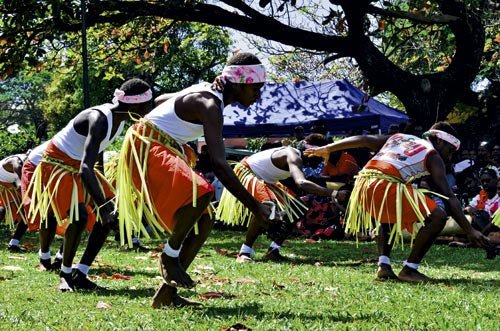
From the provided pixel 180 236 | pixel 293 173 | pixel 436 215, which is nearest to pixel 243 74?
pixel 180 236

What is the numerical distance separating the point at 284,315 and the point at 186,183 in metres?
0.94

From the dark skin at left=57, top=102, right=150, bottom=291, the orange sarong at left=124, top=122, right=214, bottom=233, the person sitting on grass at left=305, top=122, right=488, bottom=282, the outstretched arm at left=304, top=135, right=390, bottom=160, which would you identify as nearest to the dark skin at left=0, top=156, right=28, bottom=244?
the dark skin at left=57, top=102, right=150, bottom=291

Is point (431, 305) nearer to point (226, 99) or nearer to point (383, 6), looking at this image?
point (226, 99)

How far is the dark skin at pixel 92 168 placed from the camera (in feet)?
17.4

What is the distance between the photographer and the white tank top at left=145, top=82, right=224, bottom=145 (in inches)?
189

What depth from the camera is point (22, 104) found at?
5991 cm

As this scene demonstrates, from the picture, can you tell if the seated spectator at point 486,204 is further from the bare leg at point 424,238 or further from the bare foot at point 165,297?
the bare foot at point 165,297

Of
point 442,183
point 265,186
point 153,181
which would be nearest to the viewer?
point 153,181

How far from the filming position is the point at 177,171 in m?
4.62

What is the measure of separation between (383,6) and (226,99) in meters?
8.62

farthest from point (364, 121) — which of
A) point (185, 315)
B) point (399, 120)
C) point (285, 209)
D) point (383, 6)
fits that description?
point (185, 315)

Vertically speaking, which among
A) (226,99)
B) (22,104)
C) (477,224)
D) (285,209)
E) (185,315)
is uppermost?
(226,99)

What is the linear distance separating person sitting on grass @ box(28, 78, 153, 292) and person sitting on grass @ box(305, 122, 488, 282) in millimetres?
1881

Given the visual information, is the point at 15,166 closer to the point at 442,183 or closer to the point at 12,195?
the point at 12,195
